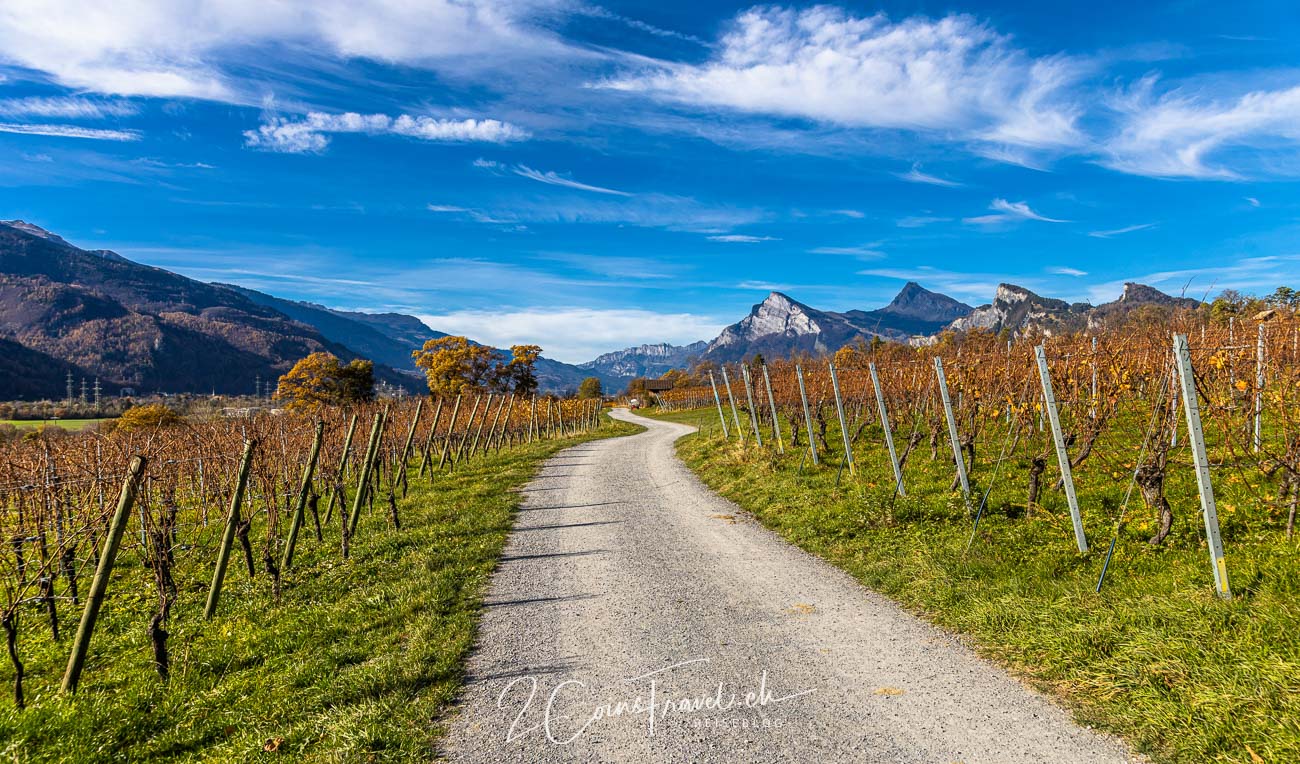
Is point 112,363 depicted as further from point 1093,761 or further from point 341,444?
point 1093,761

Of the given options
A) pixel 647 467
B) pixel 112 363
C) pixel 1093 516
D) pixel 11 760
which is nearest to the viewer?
pixel 11 760

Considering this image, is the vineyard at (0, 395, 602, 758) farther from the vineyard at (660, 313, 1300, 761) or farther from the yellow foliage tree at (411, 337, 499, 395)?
the yellow foliage tree at (411, 337, 499, 395)

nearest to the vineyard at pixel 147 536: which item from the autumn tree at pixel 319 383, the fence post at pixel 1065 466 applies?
the fence post at pixel 1065 466

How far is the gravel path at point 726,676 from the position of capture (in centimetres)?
378

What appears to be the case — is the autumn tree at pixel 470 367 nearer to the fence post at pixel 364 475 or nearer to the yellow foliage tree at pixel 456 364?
the yellow foliage tree at pixel 456 364

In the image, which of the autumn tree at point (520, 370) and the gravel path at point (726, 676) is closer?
the gravel path at point (726, 676)

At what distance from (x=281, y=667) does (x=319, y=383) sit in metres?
52.4

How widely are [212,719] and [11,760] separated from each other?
1.01 meters

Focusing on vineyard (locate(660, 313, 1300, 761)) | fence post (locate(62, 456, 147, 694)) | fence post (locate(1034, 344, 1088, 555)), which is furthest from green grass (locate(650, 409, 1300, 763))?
fence post (locate(62, 456, 147, 694))

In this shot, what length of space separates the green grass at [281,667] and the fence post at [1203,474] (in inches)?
243

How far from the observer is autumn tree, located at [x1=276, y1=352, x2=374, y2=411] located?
49.1m

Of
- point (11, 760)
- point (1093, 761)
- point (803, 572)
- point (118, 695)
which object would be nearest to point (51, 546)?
point (118, 695)

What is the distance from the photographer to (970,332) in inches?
623

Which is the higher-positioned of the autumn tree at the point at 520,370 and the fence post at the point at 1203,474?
the autumn tree at the point at 520,370
